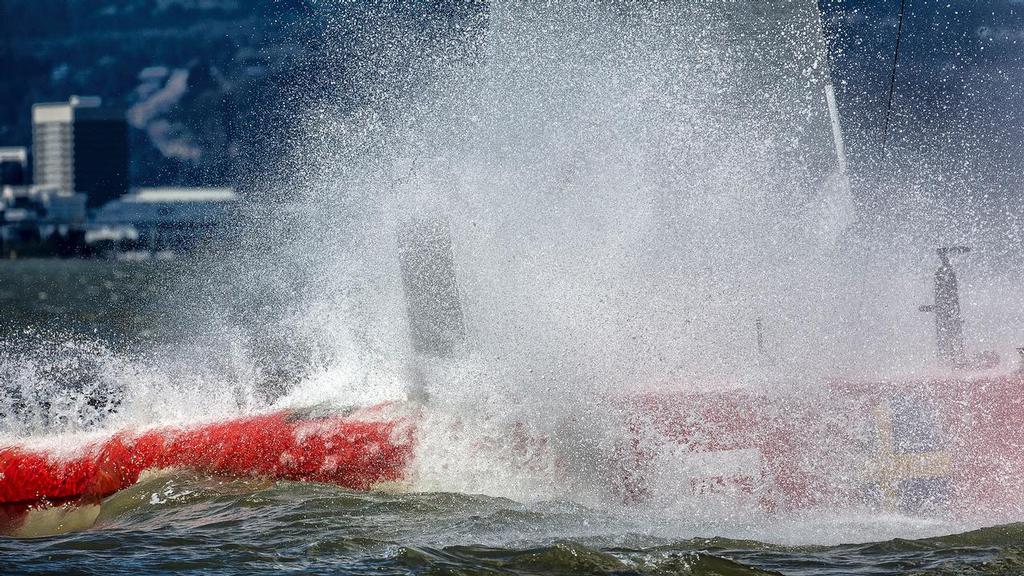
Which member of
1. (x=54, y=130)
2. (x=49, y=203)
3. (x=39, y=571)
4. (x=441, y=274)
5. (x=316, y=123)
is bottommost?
(x=39, y=571)

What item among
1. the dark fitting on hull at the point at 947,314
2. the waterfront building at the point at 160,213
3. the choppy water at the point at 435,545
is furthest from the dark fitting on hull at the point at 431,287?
the waterfront building at the point at 160,213

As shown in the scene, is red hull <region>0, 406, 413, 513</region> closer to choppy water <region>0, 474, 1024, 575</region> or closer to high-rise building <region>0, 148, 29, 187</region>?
choppy water <region>0, 474, 1024, 575</region>

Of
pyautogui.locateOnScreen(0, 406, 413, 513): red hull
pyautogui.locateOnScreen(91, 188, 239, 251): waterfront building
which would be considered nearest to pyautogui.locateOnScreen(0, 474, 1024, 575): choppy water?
pyautogui.locateOnScreen(0, 406, 413, 513): red hull

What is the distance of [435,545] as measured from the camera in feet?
23.3

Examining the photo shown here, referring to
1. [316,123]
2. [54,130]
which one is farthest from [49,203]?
[316,123]

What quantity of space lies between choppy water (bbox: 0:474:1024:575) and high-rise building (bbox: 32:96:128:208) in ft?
520

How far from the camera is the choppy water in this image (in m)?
6.67

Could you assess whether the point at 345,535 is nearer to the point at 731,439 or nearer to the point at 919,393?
the point at 731,439

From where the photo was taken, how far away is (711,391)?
8711 millimetres

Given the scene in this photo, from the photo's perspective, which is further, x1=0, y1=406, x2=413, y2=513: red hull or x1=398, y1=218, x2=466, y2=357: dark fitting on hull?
x1=398, y1=218, x2=466, y2=357: dark fitting on hull

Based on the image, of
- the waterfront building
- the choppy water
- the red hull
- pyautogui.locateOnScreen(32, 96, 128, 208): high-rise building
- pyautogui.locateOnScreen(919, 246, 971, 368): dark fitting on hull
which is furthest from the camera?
pyautogui.locateOnScreen(32, 96, 128, 208): high-rise building

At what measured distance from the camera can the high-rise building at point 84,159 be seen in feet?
551

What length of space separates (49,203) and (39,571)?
156169 millimetres

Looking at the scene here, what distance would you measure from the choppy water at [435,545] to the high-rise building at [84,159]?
158 meters
